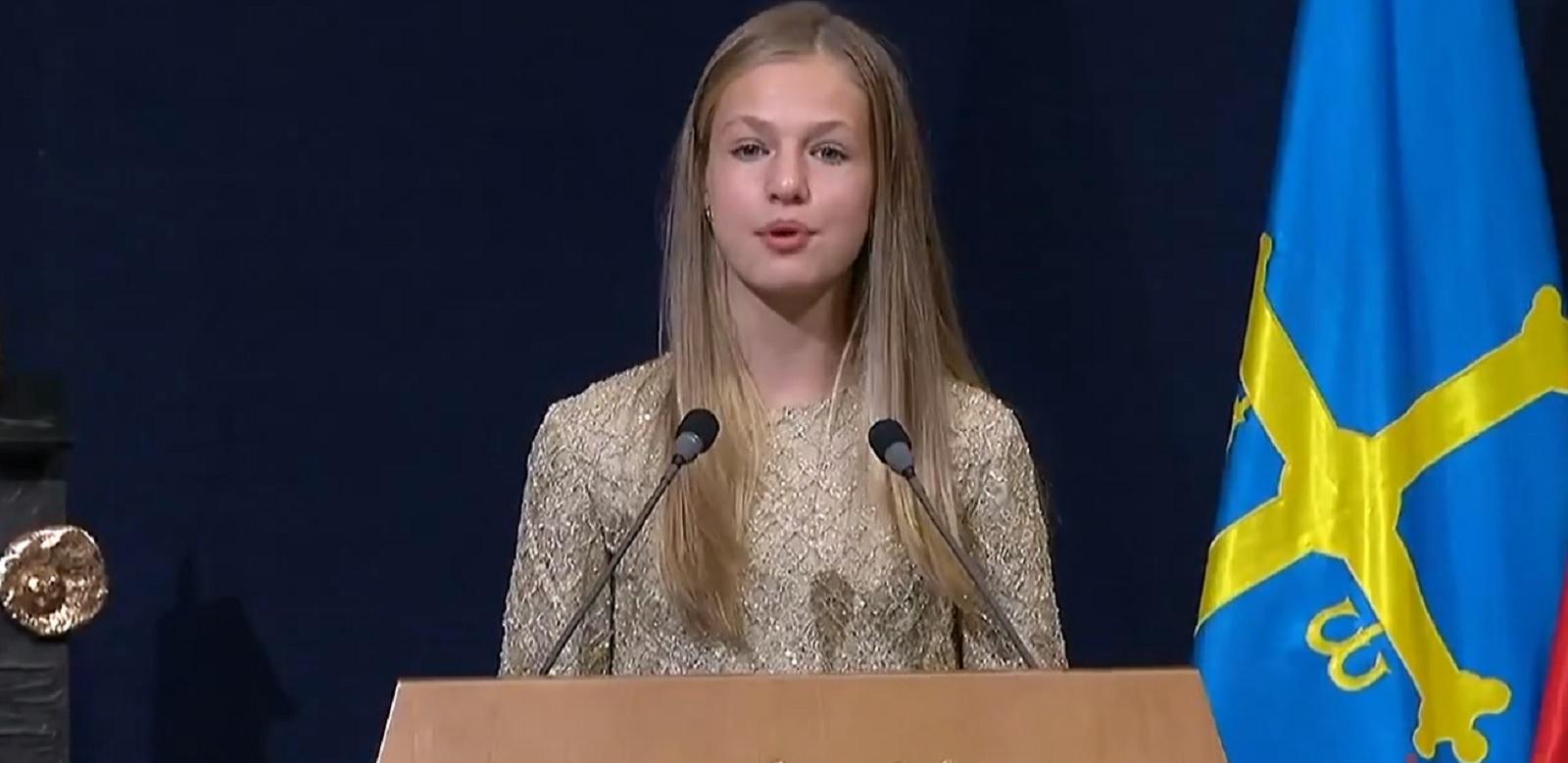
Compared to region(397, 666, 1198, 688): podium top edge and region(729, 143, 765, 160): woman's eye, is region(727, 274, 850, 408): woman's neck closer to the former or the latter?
region(729, 143, 765, 160): woman's eye

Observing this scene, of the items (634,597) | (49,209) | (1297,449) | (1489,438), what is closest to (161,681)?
(49,209)

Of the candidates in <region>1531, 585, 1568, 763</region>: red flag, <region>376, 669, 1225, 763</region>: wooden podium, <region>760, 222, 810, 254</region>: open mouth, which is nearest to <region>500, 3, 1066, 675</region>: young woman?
<region>760, 222, 810, 254</region>: open mouth

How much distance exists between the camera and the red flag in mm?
1774

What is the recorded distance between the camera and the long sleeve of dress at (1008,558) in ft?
5.48

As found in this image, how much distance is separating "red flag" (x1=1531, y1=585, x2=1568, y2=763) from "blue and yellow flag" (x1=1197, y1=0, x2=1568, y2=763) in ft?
0.20

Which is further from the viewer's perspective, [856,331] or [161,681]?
[161,681]

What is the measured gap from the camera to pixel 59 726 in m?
1.61

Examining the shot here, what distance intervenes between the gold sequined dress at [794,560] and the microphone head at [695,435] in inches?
10.1

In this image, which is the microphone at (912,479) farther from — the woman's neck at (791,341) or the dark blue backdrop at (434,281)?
the dark blue backdrop at (434,281)

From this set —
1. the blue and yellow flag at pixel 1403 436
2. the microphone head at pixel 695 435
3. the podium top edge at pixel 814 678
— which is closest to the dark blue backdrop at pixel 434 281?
the blue and yellow flag at pixel 1403 436

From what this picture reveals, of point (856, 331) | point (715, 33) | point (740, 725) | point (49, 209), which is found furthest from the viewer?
point (715, 33)

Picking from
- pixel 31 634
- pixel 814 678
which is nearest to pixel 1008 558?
pixel 814 678

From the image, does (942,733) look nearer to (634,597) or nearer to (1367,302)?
(634,597)

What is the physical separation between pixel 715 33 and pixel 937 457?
2.37 feet
